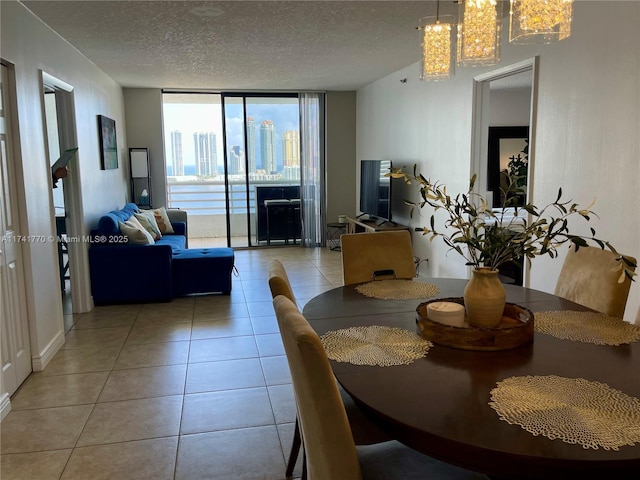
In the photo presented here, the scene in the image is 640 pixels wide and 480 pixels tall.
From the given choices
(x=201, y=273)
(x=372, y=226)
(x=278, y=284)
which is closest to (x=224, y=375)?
(x=278, y=284)

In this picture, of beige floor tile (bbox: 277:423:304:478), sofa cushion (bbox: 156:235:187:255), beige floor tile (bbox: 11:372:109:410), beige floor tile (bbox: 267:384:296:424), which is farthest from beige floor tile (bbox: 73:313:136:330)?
beige floor tile (bbox: 277:423:304:478)

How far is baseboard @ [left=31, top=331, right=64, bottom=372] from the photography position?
3.35m

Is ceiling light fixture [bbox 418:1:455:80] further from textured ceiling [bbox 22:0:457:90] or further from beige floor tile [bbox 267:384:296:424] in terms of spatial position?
beige floor tile [bbox 267:384:296:424]

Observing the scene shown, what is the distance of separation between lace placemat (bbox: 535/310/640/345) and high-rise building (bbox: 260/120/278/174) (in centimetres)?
642

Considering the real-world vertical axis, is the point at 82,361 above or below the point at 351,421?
below

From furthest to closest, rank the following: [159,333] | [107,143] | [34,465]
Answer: [107,143] → [159,333] → [34,465]

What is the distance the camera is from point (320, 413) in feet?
4.16

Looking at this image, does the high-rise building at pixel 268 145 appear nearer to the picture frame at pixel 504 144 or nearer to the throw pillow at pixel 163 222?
the throw pillow at pixel 163 222

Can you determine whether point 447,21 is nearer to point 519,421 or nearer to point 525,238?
point 525,238

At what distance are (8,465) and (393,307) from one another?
195cm

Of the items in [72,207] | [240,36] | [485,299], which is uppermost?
[240,36]

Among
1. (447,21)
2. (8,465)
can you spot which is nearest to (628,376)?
(447,21)

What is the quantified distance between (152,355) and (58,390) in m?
0.69

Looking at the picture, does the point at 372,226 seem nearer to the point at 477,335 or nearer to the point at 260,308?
the point at 260,308
